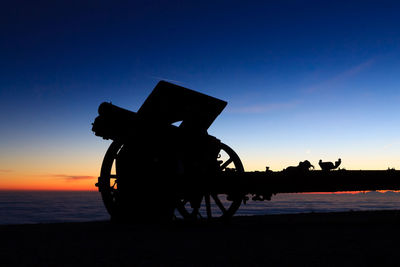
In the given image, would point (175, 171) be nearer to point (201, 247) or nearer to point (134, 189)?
point (134, 189)

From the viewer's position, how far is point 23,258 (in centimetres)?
610

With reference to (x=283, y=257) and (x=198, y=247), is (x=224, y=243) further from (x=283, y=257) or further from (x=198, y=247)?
(x=283, y=257)

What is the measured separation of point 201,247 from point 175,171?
391 cm

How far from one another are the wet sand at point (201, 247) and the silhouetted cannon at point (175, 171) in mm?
1356

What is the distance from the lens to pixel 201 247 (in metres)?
7.04

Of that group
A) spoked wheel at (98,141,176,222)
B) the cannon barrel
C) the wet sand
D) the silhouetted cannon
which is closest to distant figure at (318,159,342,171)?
the silhouetted cannon

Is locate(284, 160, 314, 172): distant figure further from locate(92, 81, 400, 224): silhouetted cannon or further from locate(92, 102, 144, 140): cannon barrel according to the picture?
locate(92, 102, 144, 140): cannon barrel

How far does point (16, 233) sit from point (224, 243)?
5.81 meters

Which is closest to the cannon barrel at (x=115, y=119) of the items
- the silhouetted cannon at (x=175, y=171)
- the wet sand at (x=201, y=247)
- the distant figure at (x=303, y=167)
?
the silhouetted cannon at (x=175, y=171)

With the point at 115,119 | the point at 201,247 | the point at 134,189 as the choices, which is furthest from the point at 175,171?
the point at 201,247

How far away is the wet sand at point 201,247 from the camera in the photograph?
18.9 ft

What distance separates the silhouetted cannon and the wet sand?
1356mm

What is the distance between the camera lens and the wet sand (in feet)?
18.9

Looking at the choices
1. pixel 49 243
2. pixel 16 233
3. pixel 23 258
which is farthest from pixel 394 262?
pixel 16 233
